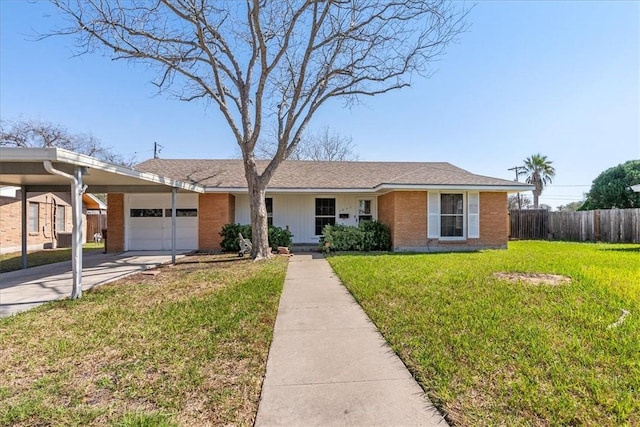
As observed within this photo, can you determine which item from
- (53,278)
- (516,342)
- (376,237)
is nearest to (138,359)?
(516,342)

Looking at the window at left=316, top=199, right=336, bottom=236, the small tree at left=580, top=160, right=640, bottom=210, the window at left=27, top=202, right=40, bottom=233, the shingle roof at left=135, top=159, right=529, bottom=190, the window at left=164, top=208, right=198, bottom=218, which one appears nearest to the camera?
the shingle roof at left=135, top=159, right=529, bottom=190

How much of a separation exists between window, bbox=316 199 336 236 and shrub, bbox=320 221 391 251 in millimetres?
2254

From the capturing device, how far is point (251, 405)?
9.09ft

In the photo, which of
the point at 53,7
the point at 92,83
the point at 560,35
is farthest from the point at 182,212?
the point at 560,35

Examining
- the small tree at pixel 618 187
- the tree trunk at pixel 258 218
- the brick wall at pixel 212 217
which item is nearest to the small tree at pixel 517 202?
the small tree at pixel 618 187

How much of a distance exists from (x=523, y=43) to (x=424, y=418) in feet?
38.4

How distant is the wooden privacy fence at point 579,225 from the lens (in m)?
15.9

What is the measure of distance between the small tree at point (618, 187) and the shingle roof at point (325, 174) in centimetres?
1378

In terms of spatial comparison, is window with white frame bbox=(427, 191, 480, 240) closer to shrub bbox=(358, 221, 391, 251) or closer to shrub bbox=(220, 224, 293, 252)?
shrub bbox=(358, 221, 391, 251)

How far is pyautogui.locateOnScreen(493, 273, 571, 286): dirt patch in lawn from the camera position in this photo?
22.5 ft

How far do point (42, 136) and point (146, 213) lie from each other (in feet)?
75.3

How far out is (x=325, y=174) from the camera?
16.6 metres

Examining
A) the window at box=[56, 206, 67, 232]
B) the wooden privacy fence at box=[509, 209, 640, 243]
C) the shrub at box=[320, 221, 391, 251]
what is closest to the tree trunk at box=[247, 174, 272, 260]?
the shrub at box=[320, 221, 391, 251]

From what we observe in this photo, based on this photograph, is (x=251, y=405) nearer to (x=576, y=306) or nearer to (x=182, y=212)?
(x=576, y=306)
